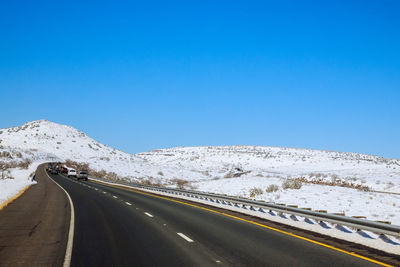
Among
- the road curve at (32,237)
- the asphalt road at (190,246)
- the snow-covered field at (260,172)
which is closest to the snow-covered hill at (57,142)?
the snow-covered field at (260,172)

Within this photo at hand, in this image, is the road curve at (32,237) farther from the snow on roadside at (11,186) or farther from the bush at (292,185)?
the bush at (292,185)

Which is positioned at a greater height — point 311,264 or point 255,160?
point 255,160

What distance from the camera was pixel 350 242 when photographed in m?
9.77

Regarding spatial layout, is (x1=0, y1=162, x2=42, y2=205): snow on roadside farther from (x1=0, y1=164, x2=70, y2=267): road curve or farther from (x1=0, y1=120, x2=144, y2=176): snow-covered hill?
(x1=0, y1=120, x2=144, y2=176): snow-covered hill

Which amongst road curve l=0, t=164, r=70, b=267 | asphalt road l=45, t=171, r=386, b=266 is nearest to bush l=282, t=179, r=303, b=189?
asphalt road l=45, t=171, r=386, b=266

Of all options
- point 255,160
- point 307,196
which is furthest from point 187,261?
point 255,160

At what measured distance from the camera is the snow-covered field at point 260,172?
23031mm

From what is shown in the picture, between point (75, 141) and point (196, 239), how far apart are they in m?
150

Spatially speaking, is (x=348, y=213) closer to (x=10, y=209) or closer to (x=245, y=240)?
(x=245, y=240)

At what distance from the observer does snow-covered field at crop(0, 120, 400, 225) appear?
2303 centimetres

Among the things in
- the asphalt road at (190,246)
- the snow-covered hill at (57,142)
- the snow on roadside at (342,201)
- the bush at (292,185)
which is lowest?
the asphalt road at (190,246)

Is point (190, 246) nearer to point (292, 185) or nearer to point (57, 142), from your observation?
point (292, 185)

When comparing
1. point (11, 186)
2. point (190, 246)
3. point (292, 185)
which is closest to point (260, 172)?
point (292, 185)

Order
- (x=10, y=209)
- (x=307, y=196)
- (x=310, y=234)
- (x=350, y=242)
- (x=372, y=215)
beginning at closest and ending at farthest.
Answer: (x=350, y=242)
(x=310, y=234)
(x=10, y=209)
(x=372, y=215)
(x=307, y=196)
